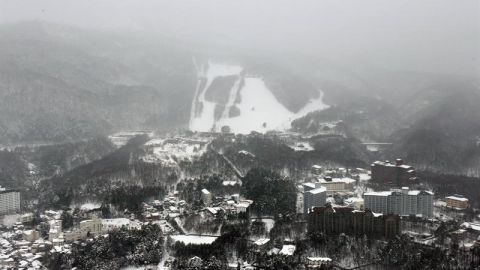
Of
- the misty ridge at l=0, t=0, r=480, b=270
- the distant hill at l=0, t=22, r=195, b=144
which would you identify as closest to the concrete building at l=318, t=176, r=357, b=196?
the misty ridge at l=0, t=0, r=480, b=270

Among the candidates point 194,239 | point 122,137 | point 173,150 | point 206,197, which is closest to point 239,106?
point 122,137

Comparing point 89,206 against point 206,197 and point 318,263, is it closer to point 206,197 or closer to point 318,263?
point 206,197

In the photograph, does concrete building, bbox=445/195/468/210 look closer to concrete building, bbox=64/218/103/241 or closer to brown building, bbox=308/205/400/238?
brown building, bbox=308/205/400/238

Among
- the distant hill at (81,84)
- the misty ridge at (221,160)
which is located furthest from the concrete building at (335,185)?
the distant hill at (81,84)

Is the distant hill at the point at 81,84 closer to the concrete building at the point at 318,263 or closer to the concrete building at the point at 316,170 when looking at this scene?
the concrete building at the point at 316,170

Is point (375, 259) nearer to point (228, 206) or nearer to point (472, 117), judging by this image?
point (228, 206)

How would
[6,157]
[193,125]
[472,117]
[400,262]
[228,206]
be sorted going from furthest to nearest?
[193,125] < [472,117] < [6,157] < [228,206] < [400,262]

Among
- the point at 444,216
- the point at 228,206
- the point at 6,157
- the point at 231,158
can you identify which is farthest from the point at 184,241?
the point at 6,157
